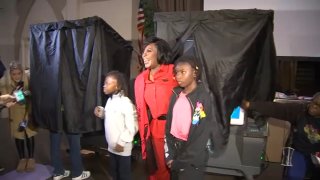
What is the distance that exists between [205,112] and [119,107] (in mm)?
940

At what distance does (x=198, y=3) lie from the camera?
16.2ft

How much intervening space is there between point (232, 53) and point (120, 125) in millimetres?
1288

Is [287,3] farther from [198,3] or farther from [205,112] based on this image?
[205,112]

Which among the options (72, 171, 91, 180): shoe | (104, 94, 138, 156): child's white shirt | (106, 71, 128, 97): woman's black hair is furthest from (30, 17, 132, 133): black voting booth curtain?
(72, 171, 91, 180): shoe

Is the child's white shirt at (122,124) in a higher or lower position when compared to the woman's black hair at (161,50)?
lower

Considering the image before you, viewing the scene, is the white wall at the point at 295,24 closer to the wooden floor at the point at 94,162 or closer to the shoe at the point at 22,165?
the wooden floor at the point at 94,162

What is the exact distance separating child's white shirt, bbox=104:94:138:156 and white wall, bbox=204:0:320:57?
282cm

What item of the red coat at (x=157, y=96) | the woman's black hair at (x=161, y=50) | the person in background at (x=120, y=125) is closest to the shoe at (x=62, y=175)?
the person in background at (x=120, y=125)

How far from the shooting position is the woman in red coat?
2.48 meters

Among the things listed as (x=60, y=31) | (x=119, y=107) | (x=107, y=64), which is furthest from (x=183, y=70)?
(x=60, y=31)

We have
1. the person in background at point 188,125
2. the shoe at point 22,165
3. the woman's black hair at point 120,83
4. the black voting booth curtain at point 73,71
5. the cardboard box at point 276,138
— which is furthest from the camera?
the cardboard box at point 276,138

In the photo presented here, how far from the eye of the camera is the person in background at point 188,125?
2.15 metres

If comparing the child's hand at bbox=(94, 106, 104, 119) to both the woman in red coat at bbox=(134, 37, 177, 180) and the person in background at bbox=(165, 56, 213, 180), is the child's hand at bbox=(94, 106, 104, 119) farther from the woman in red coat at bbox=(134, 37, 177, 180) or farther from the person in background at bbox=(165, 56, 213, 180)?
the person in background at bbox=(165, 56, 213, 180)

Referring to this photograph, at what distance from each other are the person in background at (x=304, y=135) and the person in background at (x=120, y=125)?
1.13 meters
